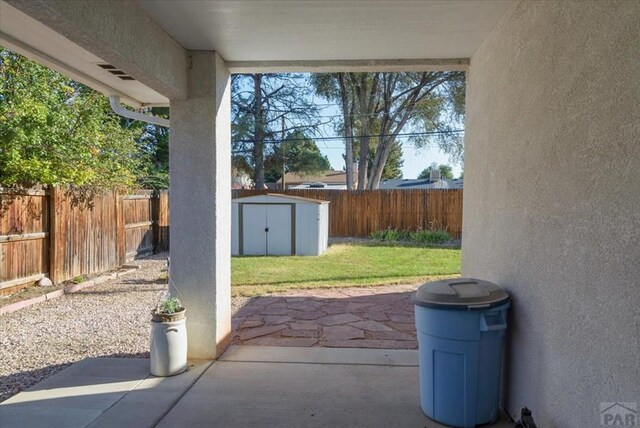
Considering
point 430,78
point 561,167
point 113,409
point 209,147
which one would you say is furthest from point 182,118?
point 430,78

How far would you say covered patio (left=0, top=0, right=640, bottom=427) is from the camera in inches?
89.3

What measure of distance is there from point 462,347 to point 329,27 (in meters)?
2.77

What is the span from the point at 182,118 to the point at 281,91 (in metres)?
17.4

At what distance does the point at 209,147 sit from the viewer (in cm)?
471

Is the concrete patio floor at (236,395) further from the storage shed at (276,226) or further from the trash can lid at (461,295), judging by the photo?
the storage shed at (276,226)

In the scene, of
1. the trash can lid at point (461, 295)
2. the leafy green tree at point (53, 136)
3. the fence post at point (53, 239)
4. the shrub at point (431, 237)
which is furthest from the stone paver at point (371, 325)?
the shrub at point (431, 237)

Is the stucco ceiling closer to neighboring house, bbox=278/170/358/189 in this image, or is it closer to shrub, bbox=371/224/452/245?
shrub, bbox=371/224/452/245

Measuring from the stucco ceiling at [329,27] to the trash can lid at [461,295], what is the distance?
209 cm

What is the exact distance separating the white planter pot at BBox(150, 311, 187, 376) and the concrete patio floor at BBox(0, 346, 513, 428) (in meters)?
0.10

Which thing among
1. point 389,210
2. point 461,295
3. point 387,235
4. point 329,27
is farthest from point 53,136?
point 389,210

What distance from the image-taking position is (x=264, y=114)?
70.1 ft

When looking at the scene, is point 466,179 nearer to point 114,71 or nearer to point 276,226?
point 114,71

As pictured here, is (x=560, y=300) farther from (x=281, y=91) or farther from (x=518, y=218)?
(x=281, y=91)

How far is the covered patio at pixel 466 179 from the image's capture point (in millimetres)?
2268
